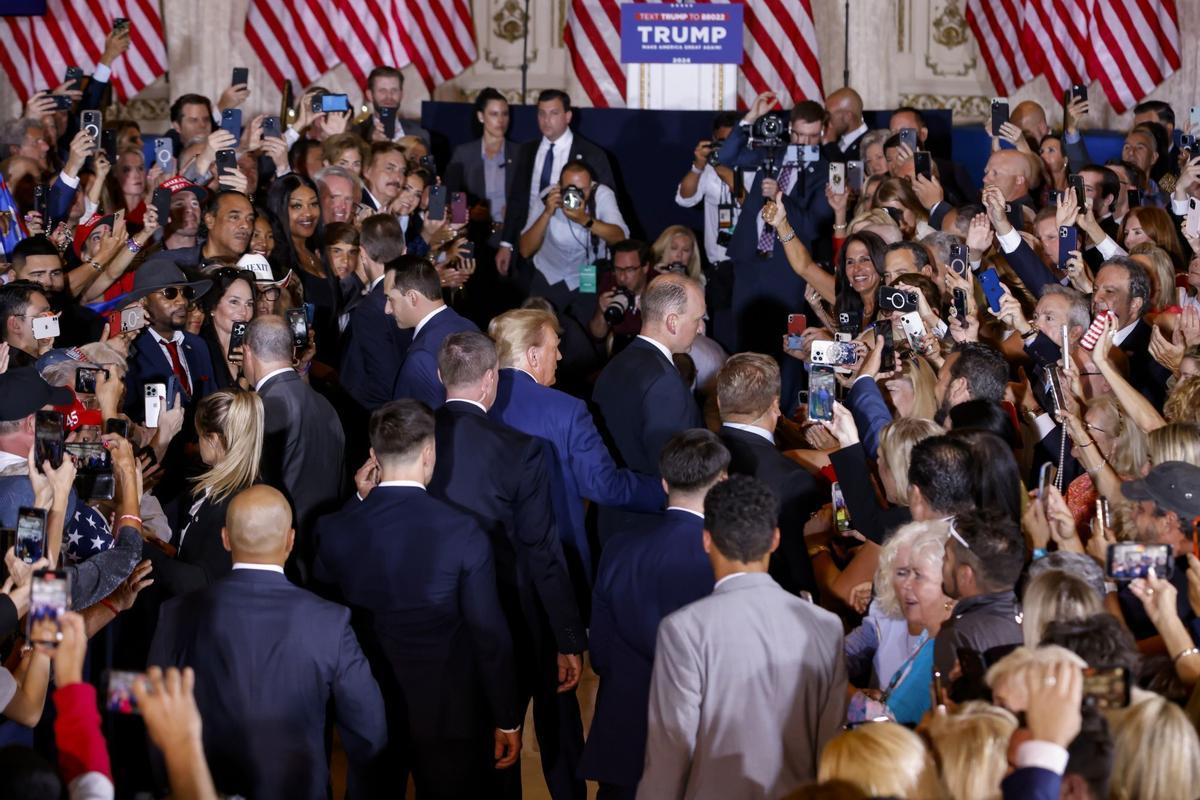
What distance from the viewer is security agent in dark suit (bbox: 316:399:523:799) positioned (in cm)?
484

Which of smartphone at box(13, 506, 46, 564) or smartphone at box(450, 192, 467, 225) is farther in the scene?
smartphone at box(450, 192, 467, 225)

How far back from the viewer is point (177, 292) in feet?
22.7

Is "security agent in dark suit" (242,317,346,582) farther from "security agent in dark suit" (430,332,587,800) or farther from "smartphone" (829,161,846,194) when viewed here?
"smartphone" (829,161,846,194)

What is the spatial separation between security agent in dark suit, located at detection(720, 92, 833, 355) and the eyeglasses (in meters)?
3.50

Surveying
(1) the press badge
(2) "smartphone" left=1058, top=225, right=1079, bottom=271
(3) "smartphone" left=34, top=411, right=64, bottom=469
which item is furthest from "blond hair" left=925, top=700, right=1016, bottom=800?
(1) the press badge

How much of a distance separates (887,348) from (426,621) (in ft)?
8.46

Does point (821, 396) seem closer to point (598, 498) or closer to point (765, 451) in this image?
point (765, 451)

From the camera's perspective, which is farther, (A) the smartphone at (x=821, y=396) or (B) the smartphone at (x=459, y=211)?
(B) the smartphone at (x=459, y=211)

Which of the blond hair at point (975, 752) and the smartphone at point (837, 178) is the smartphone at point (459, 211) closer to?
the smartphone at point (837, 178)

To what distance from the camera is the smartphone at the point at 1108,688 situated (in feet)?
10.3

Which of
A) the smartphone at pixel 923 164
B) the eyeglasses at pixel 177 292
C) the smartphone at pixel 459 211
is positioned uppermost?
the smartphone at pixel 923 164

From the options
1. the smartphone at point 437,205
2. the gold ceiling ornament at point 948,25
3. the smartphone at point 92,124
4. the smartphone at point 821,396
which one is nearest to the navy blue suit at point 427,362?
the smartphone at point 821,396

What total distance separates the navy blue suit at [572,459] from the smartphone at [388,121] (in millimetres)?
4595

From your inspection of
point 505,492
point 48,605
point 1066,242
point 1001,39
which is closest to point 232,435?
point 505,492
